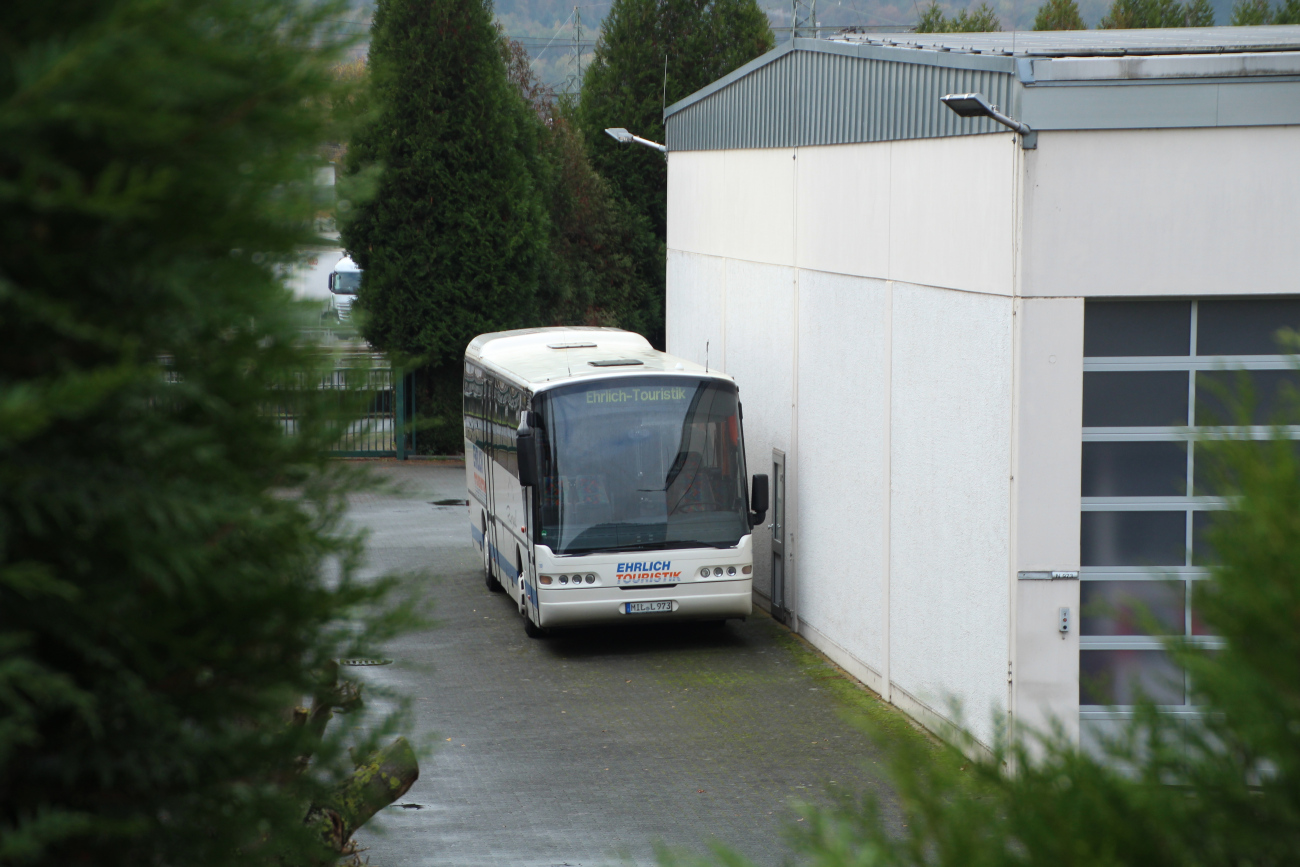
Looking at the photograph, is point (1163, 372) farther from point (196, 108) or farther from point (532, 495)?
point (196, 108)

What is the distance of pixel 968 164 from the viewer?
34.0ft

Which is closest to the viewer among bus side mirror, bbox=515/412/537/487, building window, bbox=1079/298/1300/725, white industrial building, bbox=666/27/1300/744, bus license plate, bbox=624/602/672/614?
white industrial building, bbox=666/27/1300/744

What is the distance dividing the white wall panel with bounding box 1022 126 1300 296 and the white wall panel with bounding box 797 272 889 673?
2.95 meters

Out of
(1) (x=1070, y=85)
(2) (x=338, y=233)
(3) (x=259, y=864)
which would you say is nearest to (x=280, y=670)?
(3) (x=259, y=864)

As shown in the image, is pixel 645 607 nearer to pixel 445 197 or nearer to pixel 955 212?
pixel 955 212

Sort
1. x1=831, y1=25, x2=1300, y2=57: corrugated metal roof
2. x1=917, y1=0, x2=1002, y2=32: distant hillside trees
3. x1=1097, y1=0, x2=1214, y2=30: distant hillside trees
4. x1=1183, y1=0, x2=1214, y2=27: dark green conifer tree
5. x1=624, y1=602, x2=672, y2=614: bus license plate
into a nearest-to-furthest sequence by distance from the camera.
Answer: x1=831, y1=25, x2=1300, y2=57: corrugated metal roof
x1=624, y1=602, x2=672, y2=614: bus license plate
x1=1183, y1=0, x2=1214, y2=27: dark green conifer tree
x1=1097, y1=0, x2=1214, y2=30: distant hillside trees
x1=917, y1=0, x2=1002, y2=32: distant hillside trees

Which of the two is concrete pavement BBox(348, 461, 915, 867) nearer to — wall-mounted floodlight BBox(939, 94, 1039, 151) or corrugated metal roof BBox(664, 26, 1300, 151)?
wall-mounted floodlight BBox(939, 94, 1039, 151)

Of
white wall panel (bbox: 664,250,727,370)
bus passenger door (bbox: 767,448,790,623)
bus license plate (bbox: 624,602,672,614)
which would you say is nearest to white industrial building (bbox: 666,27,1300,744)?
bus license plate (bbox: 624,602,672,614)

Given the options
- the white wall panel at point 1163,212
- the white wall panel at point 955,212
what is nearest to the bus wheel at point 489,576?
the white wall panel at point 955,212

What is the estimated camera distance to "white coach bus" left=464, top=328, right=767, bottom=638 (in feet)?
46.1

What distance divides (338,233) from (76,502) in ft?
3.19

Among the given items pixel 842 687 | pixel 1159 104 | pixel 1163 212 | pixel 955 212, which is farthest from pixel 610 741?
pixel 1159 104

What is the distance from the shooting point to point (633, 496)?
1412cm

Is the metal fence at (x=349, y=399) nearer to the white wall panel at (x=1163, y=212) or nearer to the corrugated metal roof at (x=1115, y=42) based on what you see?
the white wall panel at (x=1163, y=212)
